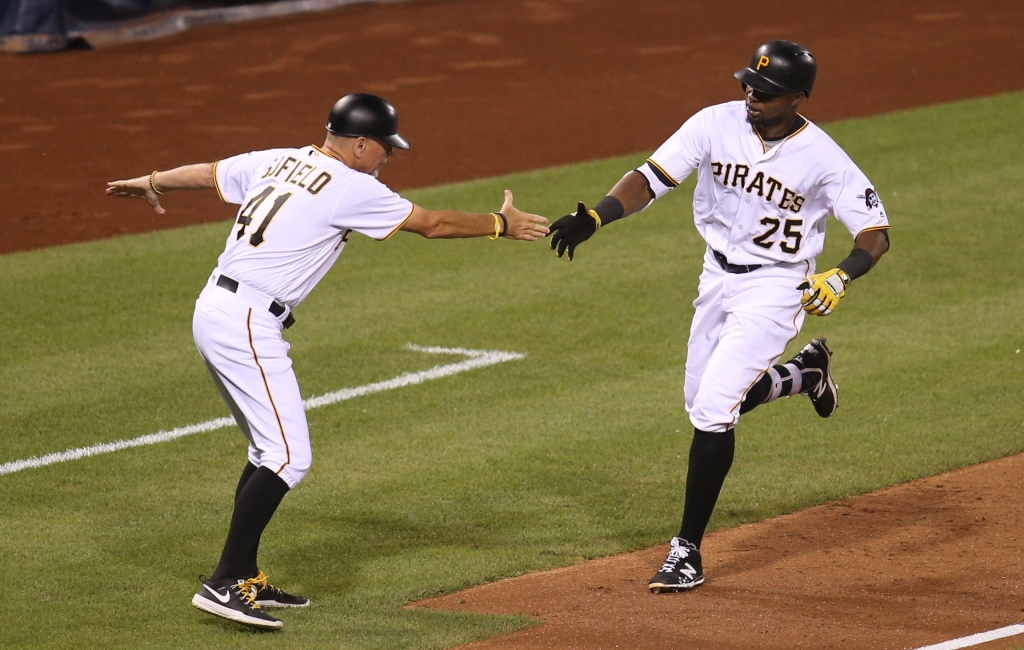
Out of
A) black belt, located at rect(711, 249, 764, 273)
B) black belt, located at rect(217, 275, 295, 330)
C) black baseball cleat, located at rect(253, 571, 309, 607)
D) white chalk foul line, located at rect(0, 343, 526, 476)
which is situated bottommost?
white chalk foul line, located at rect(0, 343, 526, 476)

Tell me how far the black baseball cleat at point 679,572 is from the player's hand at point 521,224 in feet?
4.21

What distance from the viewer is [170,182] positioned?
18.0 ft

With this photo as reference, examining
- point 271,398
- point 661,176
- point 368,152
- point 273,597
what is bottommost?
point 273,597

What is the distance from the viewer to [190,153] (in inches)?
506

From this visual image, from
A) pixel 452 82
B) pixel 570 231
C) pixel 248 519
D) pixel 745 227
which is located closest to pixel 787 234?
pixel 745 227

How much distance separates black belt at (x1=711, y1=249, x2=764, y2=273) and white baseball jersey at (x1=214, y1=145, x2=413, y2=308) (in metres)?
1.33

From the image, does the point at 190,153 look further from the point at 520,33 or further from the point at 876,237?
the point at 876,237

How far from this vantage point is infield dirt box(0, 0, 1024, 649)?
521 cm

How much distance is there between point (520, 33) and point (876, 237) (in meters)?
12.6

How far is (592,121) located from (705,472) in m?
9.07

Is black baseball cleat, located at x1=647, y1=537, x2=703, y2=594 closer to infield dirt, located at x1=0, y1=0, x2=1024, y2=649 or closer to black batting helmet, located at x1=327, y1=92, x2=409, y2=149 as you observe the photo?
infield dirt, located at x1=0, y1=0, x2=1024, y2=649

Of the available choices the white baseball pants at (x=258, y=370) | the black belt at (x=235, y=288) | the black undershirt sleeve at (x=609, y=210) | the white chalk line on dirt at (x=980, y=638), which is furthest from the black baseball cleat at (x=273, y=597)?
the white chalk line on dirt at (x=980, y=638)

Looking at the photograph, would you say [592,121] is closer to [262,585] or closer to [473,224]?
[473,224]

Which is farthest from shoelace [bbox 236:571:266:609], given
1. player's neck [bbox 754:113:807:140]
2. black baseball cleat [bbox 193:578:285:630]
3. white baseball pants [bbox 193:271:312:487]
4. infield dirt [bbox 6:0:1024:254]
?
infield dirt [bbox 6:0:1024:254]
